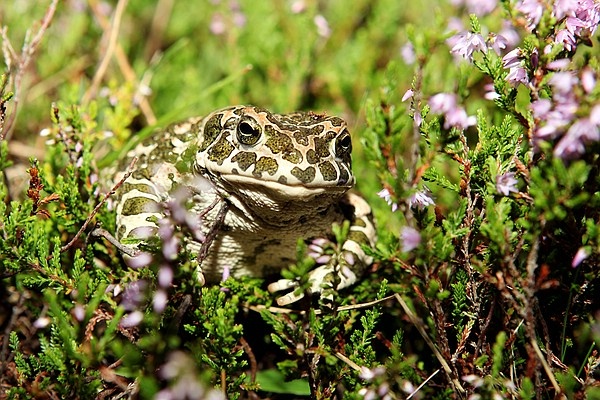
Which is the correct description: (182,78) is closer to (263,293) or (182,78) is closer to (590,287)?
(263,293)

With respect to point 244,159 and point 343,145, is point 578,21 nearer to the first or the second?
point 343,145

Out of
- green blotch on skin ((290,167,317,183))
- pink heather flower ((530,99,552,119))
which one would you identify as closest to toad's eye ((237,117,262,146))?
green blotch on skin ((290,167,317,183))

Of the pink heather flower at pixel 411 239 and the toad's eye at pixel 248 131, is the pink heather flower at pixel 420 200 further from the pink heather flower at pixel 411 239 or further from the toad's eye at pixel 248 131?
the toad's eye at pixel 248 131

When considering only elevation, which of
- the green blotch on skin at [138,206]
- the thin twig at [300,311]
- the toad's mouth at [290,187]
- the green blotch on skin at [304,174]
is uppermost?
the green blotch on skin at [304,174]

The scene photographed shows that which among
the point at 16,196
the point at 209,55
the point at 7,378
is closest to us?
the point at 7,378

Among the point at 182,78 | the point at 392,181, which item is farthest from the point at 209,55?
the point at 392,181

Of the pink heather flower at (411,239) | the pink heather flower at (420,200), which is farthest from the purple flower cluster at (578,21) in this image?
the pink heather flower at (411,239)
